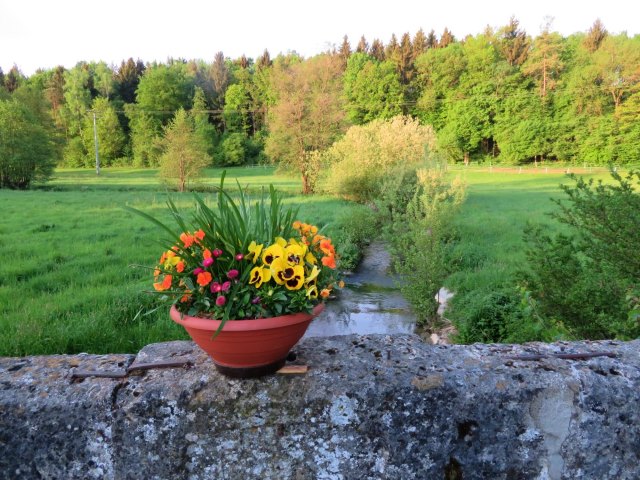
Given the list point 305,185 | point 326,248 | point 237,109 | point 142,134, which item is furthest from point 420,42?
point 326,248

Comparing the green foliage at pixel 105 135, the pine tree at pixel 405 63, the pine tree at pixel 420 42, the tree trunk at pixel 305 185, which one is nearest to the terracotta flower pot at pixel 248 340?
the tree trunk at pixel 305 185

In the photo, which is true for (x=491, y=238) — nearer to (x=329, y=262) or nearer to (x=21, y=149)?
(x=329, y=262)

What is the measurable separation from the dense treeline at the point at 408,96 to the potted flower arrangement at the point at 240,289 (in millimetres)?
31453

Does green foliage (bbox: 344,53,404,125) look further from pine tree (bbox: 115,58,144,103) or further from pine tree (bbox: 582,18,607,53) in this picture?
pine tree (bbox: 115,58,144,103)

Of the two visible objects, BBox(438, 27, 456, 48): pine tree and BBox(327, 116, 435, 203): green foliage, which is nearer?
BBox(327, 116, 435, 203): green foliage

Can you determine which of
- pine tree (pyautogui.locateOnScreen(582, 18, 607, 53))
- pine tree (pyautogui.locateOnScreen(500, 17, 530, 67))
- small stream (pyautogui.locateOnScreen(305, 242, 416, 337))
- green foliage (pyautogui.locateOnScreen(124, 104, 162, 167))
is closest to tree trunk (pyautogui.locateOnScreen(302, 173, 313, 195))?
small stream (pyautogui.locateOnScreen(305, 242, 416, 337))

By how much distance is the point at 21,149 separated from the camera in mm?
30719

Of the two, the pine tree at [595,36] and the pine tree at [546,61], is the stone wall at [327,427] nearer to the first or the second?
the pine tree at [546,61]

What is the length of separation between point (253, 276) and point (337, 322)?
6.94 metres

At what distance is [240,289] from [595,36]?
6359 centimetres

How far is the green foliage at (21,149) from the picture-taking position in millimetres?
30562

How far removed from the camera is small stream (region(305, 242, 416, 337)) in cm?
809

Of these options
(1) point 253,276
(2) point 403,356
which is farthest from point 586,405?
(1) point 253,276

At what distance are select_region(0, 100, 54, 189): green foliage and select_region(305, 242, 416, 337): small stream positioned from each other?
1135 inches
